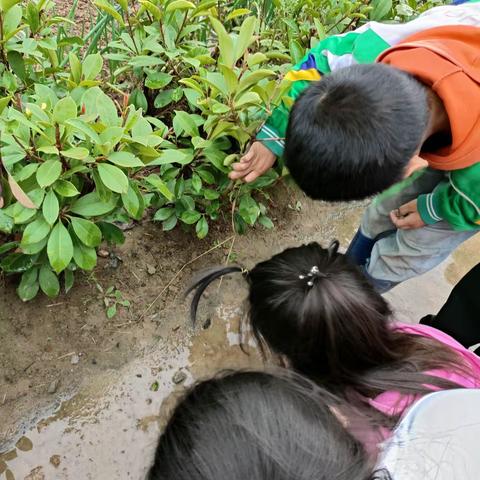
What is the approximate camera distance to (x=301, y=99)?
3.39ft

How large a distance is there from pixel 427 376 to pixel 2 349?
3.65 feet

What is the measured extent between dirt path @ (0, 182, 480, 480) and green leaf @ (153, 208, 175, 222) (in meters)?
0.14

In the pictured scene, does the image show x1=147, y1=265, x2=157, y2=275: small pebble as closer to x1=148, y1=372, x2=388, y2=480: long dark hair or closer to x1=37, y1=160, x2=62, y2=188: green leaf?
x1=37, y1=160, x2=62, y2=188: green leaf

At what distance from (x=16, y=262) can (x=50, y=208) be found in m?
0.26

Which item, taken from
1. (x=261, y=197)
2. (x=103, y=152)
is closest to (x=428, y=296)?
(x=261, y=197)

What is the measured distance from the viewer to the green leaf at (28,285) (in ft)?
4.57

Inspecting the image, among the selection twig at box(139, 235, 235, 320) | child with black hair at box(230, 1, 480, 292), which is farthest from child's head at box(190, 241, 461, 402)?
twig at box(139, 235, 235, 320)

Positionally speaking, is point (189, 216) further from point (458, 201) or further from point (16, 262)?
point (458, 201)

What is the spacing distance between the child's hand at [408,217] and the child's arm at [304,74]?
1.36 ft

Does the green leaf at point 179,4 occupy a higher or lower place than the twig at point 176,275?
higher

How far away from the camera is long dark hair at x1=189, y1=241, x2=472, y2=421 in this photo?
1005 millimetres

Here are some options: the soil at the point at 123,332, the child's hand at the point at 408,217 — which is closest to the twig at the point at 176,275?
the soil at the point at 123,332

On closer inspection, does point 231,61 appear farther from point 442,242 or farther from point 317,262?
point 442,242

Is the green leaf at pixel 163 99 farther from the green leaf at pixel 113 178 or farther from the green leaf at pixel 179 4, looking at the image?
the green leaf at pixel 113 178
